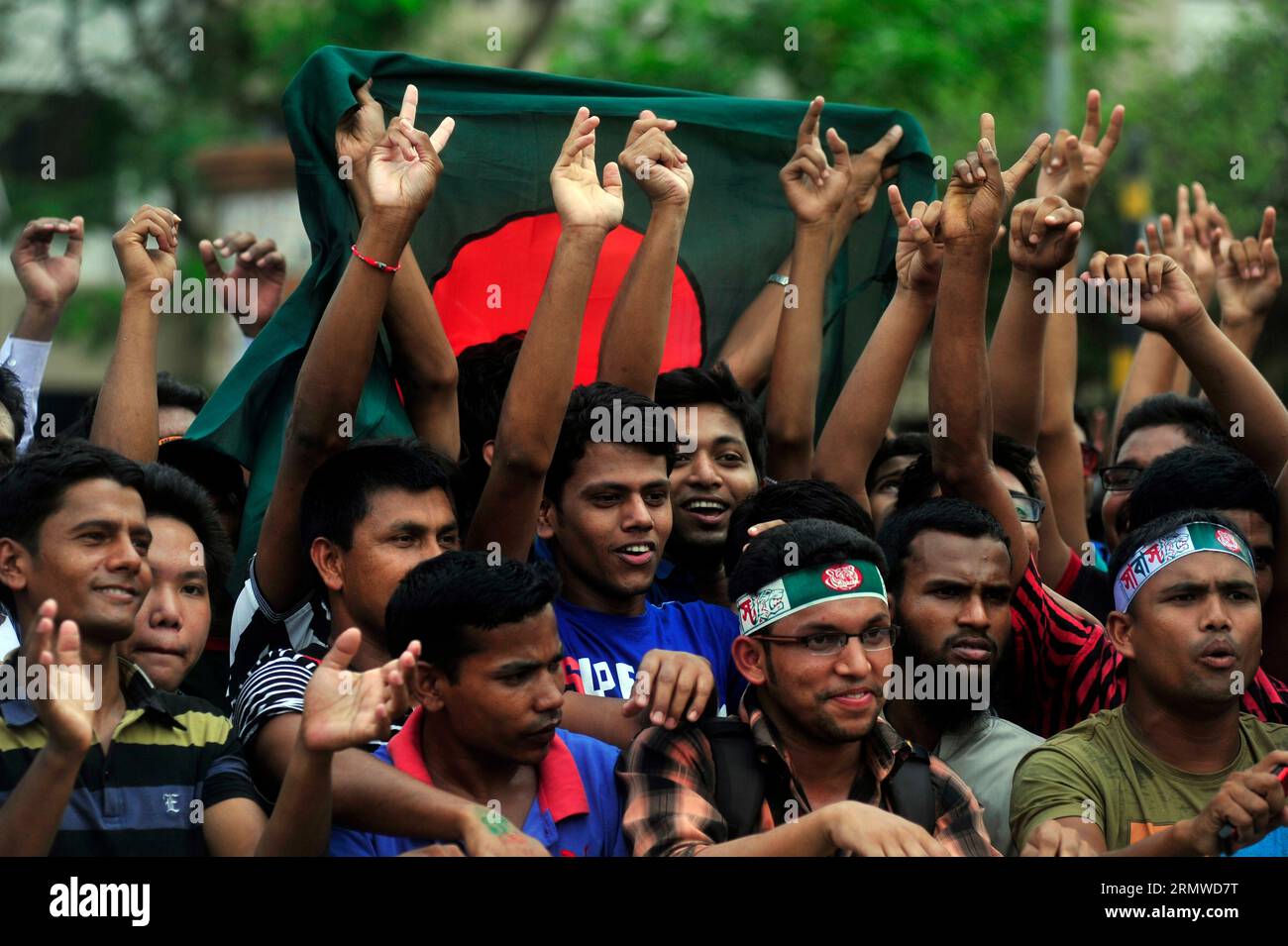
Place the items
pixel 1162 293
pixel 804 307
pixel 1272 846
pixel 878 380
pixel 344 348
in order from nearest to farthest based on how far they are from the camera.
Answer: pixel 1272 846 → pixel 344 348 → pixel 1162 293 → pixel 878 380 → pixel 804 307

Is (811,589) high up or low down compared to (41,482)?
down

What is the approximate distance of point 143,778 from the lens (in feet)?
12.2

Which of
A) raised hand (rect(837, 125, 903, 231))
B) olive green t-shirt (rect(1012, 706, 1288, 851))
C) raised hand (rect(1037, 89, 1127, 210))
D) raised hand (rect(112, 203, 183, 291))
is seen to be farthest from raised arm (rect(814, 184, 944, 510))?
raised hand (rect(112, 203, 183, 291))

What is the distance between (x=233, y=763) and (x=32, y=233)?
2225 mm

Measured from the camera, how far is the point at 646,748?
391 centimetres

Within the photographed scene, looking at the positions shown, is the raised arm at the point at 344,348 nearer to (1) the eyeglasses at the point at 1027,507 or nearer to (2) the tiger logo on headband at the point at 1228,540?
(1) the eyeglasses at the point at 1027,507

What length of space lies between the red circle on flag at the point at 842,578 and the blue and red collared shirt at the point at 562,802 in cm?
60

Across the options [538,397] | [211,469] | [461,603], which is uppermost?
[211,469]

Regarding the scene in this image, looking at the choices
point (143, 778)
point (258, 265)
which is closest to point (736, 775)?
point (143, 778)

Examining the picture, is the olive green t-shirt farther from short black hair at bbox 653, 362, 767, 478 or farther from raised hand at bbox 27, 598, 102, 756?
raised hand at bbox 27, 598, 102, 756

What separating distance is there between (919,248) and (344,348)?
1689 mm

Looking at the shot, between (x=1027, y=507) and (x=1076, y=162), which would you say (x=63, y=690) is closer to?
(x=1027, y=507)

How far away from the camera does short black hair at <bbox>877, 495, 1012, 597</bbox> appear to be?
4.67 metres
